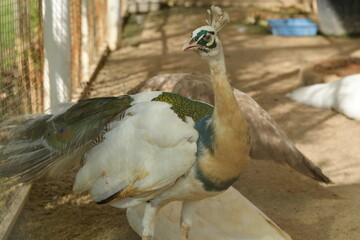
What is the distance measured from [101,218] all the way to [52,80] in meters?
1.31

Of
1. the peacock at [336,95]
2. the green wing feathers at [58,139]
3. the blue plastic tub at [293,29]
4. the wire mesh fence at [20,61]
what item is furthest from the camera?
the blue plastic tub at [293,29]

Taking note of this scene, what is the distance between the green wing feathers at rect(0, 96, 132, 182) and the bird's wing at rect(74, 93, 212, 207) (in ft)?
0.28

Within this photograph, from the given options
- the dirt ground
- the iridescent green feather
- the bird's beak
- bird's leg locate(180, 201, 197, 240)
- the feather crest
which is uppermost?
the feather crest

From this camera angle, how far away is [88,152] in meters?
3.00

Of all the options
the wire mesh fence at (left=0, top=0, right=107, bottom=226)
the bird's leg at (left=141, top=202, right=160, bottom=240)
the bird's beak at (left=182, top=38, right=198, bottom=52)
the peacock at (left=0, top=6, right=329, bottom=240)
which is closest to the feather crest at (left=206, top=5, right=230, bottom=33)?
the peacock at (left=0, top=6, right=329, bottom=240)

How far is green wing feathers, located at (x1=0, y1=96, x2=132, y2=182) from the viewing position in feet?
9.86

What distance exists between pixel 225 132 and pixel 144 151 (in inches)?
15.0

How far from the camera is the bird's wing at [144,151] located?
8.91 feet

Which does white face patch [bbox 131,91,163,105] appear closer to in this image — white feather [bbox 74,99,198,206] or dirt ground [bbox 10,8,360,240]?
white feather [bbox 74,99,198,206]

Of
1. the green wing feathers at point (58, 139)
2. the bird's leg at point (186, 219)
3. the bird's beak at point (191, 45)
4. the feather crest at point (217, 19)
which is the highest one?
the feather crest at point (217, 19)

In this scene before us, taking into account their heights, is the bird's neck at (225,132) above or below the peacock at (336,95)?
above

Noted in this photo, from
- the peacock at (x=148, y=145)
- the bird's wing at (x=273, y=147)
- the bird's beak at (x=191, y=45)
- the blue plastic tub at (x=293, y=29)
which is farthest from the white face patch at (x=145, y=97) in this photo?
the blue plastic tub at (x=293, y=29)

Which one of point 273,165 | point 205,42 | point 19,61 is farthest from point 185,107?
point 273,165

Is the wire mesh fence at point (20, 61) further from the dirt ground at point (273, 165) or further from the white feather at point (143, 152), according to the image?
the white feather at point (143, 152)
